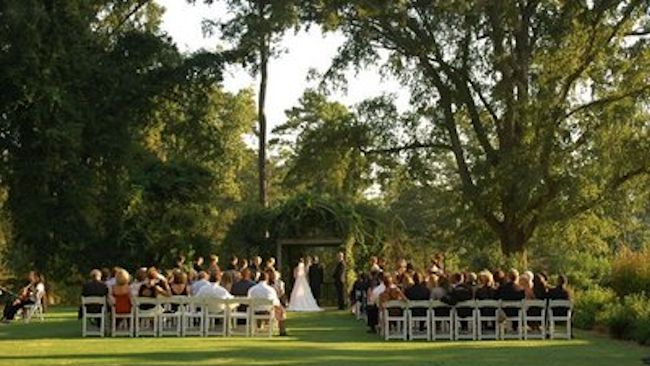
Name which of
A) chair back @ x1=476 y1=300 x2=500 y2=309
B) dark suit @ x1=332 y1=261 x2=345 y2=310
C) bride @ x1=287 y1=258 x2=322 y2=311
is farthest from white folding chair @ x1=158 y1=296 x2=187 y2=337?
dark suit @ x1=332 y1=261 x2=345 y2=310

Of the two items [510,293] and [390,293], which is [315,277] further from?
[510,293]

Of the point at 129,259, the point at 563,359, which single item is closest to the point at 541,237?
the point at 129,259

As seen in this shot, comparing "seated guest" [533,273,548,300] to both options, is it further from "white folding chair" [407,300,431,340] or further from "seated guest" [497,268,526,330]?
"white folding chair" [407,300,431,340]

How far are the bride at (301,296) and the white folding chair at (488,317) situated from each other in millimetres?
11559

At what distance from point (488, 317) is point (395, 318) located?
5.69 ft

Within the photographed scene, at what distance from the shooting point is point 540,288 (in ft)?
68.3

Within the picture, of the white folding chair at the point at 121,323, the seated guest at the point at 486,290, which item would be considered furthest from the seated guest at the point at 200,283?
the seated guest at the point at 486,290

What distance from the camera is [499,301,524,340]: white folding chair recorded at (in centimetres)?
2023

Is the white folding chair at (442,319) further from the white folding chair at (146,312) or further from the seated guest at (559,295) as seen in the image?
the white folding chair at (146,312)

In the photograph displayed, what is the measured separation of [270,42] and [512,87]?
876 cm

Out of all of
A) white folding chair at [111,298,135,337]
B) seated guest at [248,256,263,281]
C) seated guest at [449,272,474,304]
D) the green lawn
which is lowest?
the green lawn

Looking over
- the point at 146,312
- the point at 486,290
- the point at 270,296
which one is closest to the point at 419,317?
the point at 486,290

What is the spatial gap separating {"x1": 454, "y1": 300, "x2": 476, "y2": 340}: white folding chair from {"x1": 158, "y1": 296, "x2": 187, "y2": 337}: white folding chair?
199 inches

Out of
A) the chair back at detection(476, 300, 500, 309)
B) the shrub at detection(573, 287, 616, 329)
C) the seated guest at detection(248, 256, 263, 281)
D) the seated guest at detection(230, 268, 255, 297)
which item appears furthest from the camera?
the seated guest at detection(248, 256, 263, 281)
